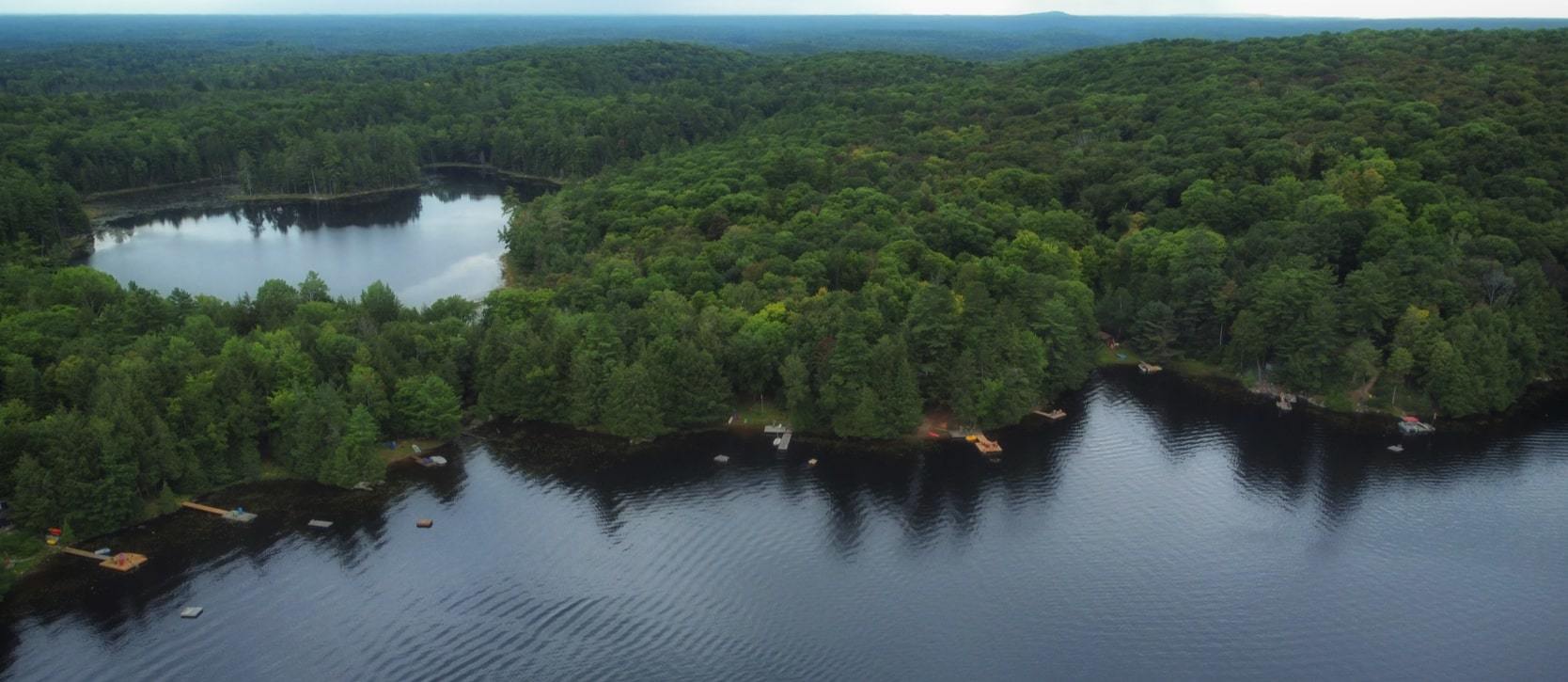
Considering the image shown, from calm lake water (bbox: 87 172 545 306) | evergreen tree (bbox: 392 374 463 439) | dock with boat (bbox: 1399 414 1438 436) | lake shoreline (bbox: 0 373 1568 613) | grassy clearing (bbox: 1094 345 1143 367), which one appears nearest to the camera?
lake shoreline (bbox: 0 373 1568 613)

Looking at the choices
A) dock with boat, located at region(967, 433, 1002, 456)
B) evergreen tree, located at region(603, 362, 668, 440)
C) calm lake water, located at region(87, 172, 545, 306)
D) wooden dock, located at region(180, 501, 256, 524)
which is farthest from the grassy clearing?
wooden dock, located at region(180, 501, 256, 524)

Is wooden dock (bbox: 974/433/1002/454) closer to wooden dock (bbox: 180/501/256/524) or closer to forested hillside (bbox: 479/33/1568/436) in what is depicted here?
forested hillside (bbox: 479/33/1568/436)

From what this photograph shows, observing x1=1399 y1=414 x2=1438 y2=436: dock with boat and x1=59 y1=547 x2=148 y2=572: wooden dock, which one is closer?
x1=59 y1=547 x2=148 y2=572: wooden dock

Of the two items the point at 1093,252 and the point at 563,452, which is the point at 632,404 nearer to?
the point at 563,452

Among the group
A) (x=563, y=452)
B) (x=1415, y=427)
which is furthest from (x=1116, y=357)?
(x=563, y=452)

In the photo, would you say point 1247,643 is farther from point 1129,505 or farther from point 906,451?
point 906,451
